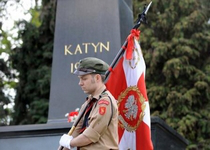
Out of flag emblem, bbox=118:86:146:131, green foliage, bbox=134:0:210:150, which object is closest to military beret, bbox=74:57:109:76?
flag emblem, bbox=118:86:146:131

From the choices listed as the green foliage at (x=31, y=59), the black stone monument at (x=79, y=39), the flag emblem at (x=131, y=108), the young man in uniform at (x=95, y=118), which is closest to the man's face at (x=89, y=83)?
the young man in uniform at (x=95, y=118)

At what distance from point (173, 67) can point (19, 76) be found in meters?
4.85

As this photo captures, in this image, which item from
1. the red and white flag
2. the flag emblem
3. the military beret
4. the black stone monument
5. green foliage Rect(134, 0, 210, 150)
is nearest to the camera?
the military beret

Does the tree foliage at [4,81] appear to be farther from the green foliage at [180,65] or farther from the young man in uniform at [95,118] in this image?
the young man in uniform at [95,118]

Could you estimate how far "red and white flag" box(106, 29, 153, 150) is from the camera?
533 cm

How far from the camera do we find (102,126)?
12.9 ft

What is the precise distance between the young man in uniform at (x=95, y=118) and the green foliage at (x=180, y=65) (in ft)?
29.9

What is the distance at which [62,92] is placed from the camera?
9008 millimetres

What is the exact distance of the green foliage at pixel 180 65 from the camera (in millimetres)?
13406

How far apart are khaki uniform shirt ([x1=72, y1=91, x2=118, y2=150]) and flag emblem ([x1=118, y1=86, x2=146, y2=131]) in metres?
1.39

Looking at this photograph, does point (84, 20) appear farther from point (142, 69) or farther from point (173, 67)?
point (173, 67)

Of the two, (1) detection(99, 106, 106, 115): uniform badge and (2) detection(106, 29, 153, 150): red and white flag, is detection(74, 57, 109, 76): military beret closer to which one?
(1) detection(99, 106, 106, 115): uniform badge

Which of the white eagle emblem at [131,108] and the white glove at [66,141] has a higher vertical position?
the white eagle emblem at [131,108]

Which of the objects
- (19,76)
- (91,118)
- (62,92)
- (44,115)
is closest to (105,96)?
(91,118)
